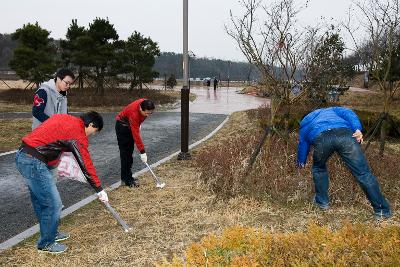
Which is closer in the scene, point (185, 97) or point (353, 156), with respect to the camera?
point (353, 156)

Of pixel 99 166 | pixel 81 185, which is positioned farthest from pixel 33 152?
pixel 99 166

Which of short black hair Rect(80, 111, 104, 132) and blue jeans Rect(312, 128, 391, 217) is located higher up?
short black hair Rect(80, 111, 104, 132)

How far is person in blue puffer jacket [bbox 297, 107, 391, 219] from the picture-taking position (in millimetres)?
4680

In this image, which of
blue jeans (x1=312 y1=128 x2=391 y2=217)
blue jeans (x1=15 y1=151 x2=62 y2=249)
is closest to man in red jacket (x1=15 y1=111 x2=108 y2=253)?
blue jeans (x1=15 y1=151 x2=62 y2=249)

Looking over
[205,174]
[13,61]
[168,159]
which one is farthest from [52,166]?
[13,61]

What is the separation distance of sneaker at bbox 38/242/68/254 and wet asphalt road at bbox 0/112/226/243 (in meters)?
0.68

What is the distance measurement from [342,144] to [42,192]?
325 cm

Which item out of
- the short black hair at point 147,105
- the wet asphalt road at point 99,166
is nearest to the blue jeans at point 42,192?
the wet asphalt road at point 99,166

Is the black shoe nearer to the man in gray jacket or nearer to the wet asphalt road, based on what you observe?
the wet asphalt road

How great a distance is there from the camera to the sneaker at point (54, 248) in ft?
13.5

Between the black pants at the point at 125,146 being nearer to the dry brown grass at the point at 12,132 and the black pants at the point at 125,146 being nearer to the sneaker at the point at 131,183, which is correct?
the sneaker at the point at 131,183

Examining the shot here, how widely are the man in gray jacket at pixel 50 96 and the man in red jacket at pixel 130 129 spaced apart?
126cm

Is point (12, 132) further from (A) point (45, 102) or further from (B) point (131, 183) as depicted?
(A) point (45, 102)

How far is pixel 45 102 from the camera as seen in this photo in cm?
480
